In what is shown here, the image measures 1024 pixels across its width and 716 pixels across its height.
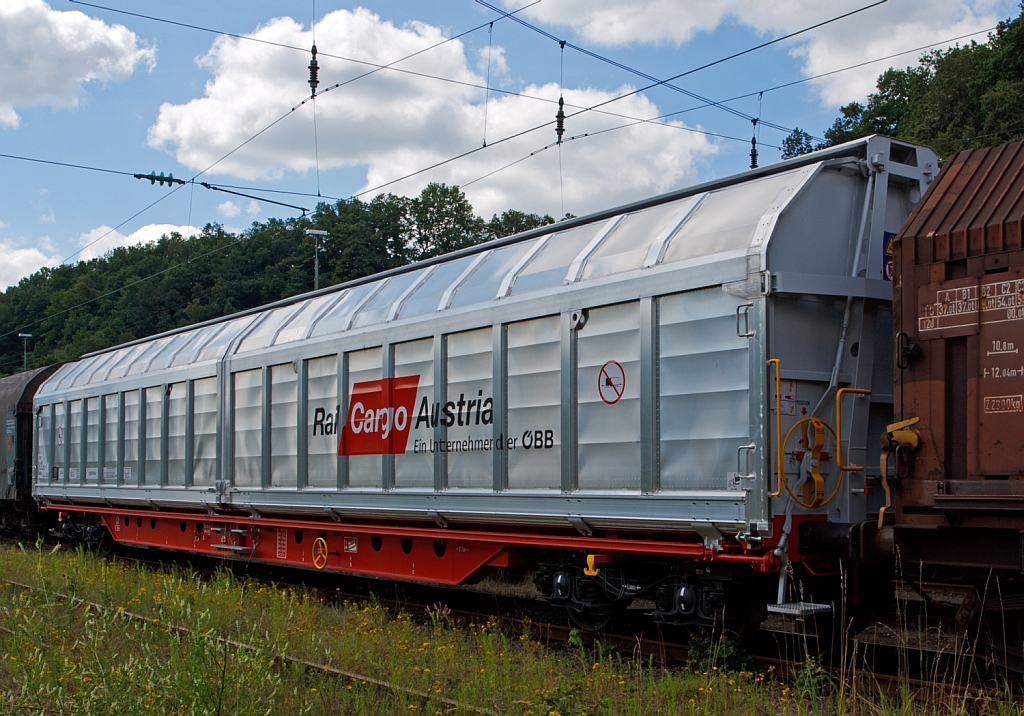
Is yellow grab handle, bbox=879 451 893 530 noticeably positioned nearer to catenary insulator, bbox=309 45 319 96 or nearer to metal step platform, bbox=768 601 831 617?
metal step platform, bbox=768 601 831 617

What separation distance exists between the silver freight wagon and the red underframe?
17cm

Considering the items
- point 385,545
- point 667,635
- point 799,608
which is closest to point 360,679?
point 799,608

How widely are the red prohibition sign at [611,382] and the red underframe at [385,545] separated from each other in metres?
1.19

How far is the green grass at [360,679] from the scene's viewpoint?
5.56 metres

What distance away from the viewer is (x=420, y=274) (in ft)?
36.8

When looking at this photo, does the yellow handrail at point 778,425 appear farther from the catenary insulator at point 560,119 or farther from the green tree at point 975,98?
the green tree at point 975,98

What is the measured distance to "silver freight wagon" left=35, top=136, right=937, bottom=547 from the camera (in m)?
6.92

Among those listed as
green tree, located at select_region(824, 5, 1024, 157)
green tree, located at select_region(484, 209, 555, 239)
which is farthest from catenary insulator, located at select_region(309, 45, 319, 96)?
green tree, located at select_region(484, 209, 555, 239)

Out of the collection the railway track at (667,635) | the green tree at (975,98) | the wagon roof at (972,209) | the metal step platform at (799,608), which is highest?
the green tree at (975,98)

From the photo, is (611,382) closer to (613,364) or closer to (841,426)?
(613,364)

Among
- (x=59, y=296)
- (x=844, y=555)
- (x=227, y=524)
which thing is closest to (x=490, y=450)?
(x=844, y=555)

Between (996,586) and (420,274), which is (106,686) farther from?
(420,274)

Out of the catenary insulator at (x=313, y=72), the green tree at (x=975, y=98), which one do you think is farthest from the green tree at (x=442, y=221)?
the catenary insulator at (x=313, y=72)

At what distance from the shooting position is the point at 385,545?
10758mm
